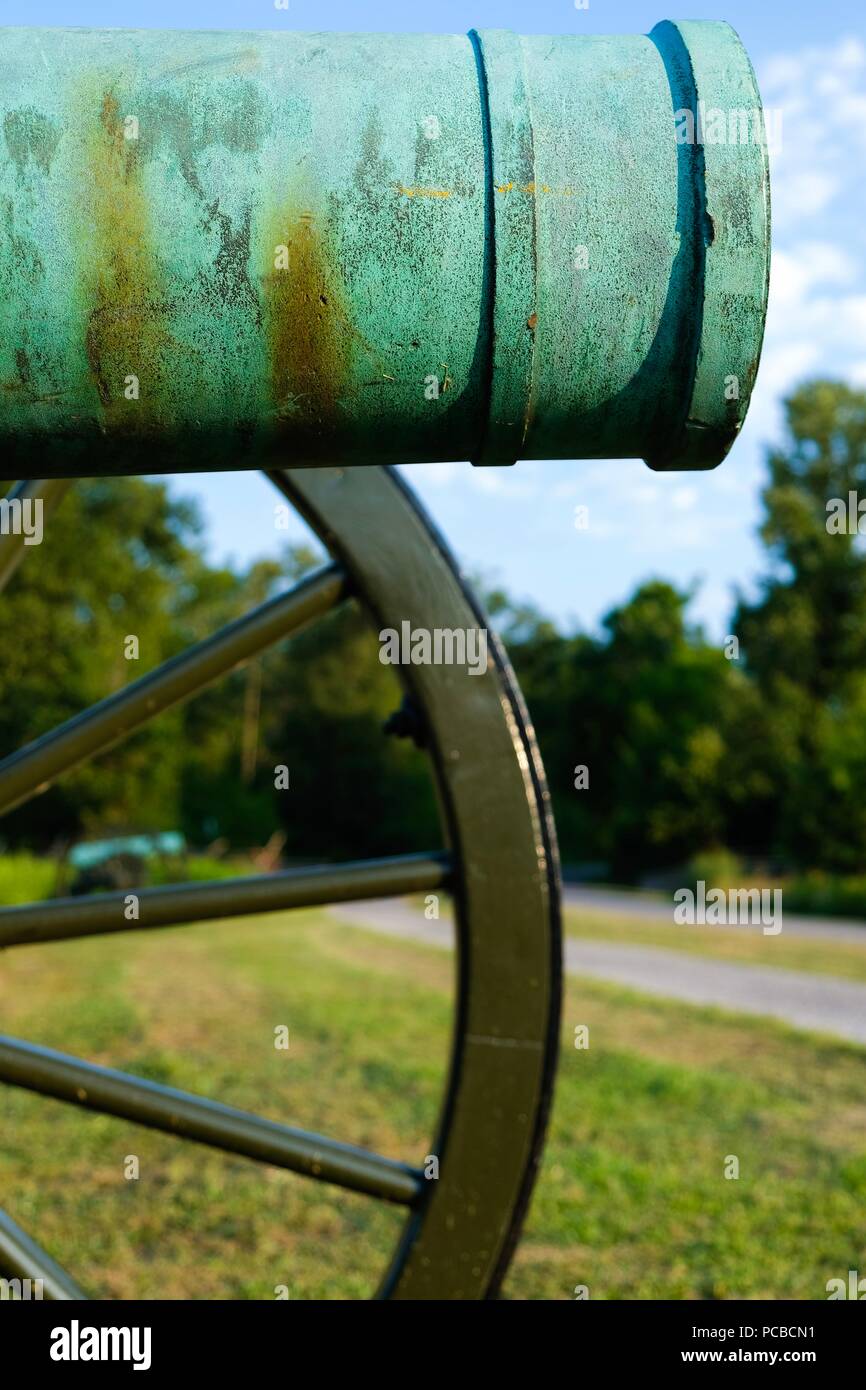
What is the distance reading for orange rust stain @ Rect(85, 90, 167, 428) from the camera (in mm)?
1093

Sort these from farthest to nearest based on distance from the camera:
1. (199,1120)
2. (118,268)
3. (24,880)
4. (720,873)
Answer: (720,873) → (24,880) → (199,1120) → (118,268)

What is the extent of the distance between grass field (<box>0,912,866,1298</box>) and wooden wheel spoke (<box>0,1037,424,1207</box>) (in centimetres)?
166

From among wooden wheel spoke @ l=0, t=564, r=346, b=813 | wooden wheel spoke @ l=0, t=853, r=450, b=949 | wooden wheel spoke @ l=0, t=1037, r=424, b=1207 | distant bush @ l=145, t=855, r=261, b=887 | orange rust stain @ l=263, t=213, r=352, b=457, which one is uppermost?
orange rust stain @ l=263, t=213, r=352, b=457

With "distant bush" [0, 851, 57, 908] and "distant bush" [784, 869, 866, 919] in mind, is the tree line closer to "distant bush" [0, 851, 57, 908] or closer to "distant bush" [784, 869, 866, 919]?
"distant bush" [784, 869, 866, 919]

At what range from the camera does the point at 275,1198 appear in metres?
4.54

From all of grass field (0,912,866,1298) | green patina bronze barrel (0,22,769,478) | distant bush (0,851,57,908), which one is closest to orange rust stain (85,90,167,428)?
green patina bronze barrel (0,22,769,478)

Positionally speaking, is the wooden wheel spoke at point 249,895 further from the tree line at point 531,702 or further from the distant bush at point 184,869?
the tree line at point 531,702

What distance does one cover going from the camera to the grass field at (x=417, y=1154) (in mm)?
3807

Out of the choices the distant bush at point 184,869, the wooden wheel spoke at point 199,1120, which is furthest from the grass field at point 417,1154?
the distant bush at point 184,869

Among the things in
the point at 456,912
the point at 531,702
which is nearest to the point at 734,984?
the point at 456,912

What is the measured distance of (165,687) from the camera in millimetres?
2186

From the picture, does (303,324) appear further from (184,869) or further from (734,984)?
(184,869)

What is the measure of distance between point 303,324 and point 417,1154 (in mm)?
4489
